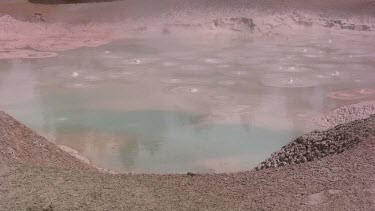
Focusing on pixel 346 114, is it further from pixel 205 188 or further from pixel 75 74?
pixel 75 74

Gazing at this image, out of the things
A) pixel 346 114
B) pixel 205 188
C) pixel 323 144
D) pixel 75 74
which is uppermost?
pixel 205 188

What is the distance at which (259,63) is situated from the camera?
1530 centimetres

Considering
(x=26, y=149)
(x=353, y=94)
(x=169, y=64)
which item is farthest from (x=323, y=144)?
(x=169, y=64)

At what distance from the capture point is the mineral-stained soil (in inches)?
208

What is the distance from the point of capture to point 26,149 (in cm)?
756

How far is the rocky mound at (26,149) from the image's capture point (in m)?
7.14

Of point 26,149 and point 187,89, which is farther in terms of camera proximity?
point 187,89

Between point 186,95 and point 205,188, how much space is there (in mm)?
6889

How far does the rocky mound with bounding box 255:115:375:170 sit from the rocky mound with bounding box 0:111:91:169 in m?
2.55

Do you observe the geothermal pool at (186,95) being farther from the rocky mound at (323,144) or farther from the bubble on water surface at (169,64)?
A: the rocky mound at (323,144)

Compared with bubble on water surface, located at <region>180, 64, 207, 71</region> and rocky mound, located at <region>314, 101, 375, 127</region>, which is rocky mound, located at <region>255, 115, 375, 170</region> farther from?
bubble on water surface, located at <region>180, 64, 207, 71</region>

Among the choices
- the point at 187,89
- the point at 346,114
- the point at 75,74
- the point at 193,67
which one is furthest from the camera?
the point at 193,67

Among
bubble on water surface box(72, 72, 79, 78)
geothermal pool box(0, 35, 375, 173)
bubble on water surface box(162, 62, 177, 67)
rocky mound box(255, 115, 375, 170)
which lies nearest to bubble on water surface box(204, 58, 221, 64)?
geothermal pool box(0, 35, 375, 173)

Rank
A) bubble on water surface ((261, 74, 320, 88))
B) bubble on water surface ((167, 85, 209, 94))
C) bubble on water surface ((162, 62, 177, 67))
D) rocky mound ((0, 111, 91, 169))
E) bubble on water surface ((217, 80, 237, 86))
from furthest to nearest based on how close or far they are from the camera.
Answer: bubble on water surface ((162, 62, 177, 67))
bubble on water surface ((217, 80, 237, 86))
bubble on water surface ((261, 74, 320, 88))
bubble on water surface ((167, 85, 209, 94))
rocky mound ((0, 111, 91, 169))
